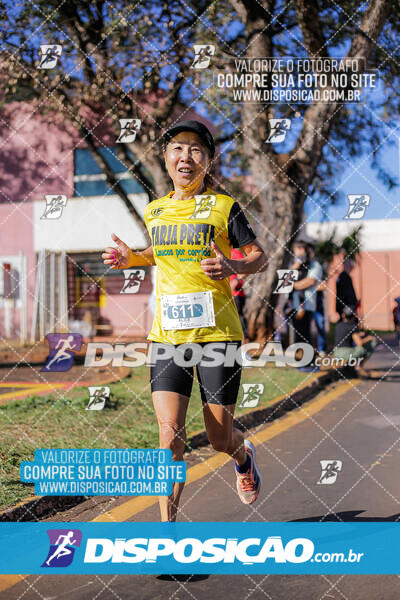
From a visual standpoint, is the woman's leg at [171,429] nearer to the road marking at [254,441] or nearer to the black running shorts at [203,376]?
the black running shorts at [203,376]

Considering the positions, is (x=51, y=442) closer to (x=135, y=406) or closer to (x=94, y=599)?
(x=135, y=406)

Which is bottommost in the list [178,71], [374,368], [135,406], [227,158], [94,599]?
[374,368]

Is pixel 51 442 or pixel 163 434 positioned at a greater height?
pixel 163 434

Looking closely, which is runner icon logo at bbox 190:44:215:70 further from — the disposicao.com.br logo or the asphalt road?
the disposicao.com.br logo

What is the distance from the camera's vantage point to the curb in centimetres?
432

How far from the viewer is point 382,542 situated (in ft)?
11.9

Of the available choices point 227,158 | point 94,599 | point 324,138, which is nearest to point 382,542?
point 94,599

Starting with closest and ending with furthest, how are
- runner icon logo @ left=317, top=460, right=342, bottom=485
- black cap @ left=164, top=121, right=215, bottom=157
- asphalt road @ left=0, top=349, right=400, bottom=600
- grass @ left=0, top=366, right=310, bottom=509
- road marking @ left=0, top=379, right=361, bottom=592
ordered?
asphalt road @ left=0, top=349, right=400, bottom=600 < black cap @ left=164, top=121, right=215, bottom=157 < road marking @ left=0, top=379, right=361, bottom=592 < runner icon logo @ left=317, top=460, right=342, bottom=485 < grass @ left=0, top=366, right=310, bottom=509

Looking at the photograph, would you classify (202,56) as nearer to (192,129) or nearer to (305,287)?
(192,129)

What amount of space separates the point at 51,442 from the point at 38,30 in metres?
8.13

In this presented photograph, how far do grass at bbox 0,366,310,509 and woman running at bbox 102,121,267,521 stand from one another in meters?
1.33

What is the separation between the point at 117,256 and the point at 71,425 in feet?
10.6

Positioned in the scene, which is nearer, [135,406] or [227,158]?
[135,406]
